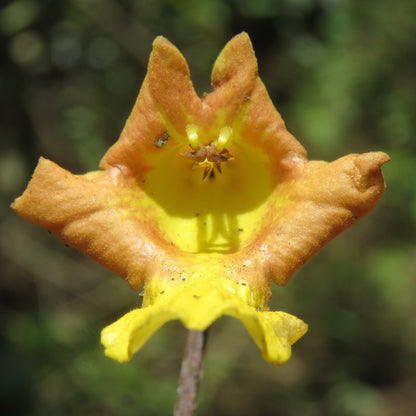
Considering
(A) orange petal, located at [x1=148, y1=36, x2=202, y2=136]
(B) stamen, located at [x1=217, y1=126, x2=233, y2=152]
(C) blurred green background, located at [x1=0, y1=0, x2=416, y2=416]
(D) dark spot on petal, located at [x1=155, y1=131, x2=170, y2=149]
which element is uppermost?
(A) orange petal, located at [x1=148, y1=36, x2=202, y2=136]

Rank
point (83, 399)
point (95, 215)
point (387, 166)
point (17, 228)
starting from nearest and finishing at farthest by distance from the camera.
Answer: point (95, 215)
point (83, 399)
point (387, 166)
point (17, 228)

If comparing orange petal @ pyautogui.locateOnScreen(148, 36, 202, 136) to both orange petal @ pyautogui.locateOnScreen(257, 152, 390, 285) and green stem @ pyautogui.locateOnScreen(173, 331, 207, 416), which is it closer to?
orange petal @ pyautogui.locateOnScreen(257, 152, 390, 285)

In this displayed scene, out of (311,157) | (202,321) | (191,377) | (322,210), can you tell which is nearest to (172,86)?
(322,210)

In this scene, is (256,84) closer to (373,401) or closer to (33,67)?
(33,67)

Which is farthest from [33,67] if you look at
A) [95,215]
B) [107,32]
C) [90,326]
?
[95,215]

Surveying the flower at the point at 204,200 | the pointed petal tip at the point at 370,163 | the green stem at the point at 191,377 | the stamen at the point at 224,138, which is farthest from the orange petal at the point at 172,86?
the green stem at the point at 191,377

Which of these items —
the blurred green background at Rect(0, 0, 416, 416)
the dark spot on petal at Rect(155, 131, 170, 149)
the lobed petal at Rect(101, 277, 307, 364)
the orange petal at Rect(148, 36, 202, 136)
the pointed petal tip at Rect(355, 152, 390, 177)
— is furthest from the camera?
the blurred green background at Rect(0, 0, 416, 416)

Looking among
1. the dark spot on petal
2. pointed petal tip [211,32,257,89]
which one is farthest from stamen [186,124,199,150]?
pointed petal tip [211,32,257,89]
